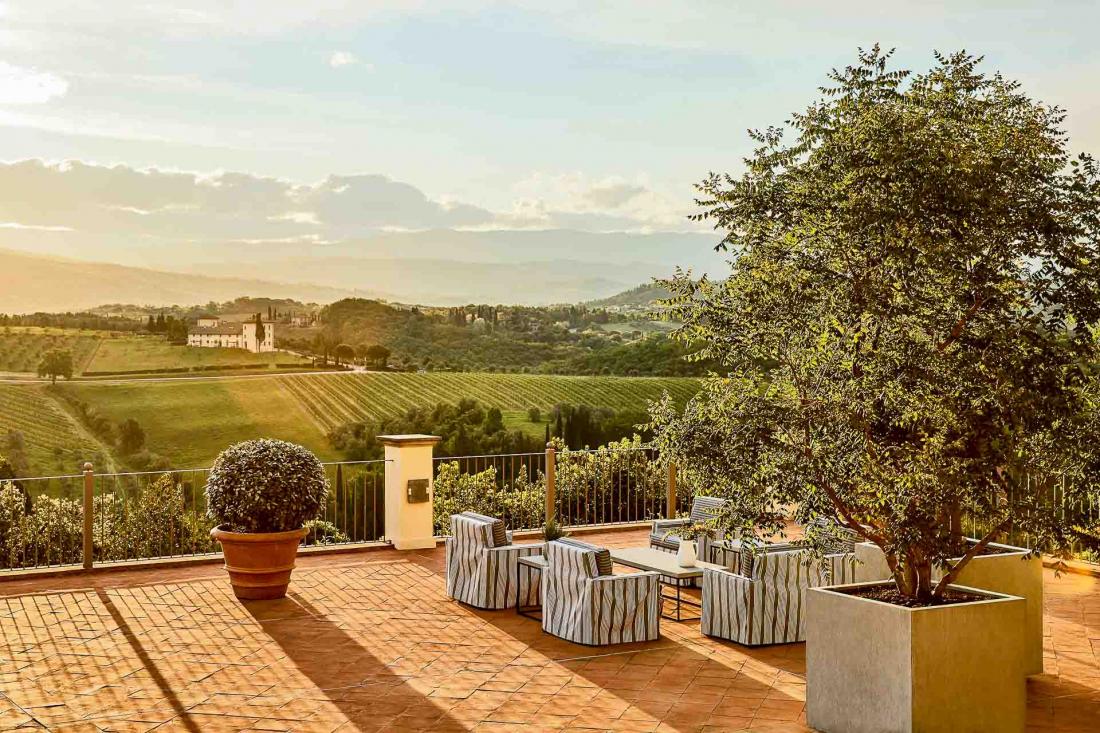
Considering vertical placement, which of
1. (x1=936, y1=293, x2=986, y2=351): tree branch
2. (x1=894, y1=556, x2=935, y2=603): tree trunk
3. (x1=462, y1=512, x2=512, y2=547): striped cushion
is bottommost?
(x1=462, y1=512, x2=512, y2=547): striped cushion

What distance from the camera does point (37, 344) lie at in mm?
39250

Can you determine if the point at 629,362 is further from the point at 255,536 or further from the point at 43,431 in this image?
the point at 255,536

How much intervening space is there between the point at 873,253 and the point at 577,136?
3609cm

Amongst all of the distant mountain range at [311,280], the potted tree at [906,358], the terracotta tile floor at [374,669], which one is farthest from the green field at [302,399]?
the potted tree at [906,358]

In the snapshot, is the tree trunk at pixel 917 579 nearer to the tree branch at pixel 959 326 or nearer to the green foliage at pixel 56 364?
the tree branch at pixel 959 326

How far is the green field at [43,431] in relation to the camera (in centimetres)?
3716

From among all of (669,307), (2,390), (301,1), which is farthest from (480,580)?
(2,390)

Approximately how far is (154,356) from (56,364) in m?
3.17

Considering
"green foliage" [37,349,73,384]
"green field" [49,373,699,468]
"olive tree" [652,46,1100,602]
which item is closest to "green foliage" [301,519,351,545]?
"olive tree" [652,46,1100,602]

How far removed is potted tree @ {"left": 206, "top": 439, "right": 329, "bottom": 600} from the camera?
903 centimetres

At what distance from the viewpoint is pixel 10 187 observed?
4084 cm

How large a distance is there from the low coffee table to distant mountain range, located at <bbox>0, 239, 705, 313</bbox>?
3568cm

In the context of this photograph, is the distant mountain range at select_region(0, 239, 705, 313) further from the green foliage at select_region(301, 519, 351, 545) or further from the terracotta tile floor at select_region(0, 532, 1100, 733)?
the terracotta tile floor at select_region(0, 532, 1100, 733)

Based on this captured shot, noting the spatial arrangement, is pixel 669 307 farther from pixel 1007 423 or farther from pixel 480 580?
pixel 480 580
